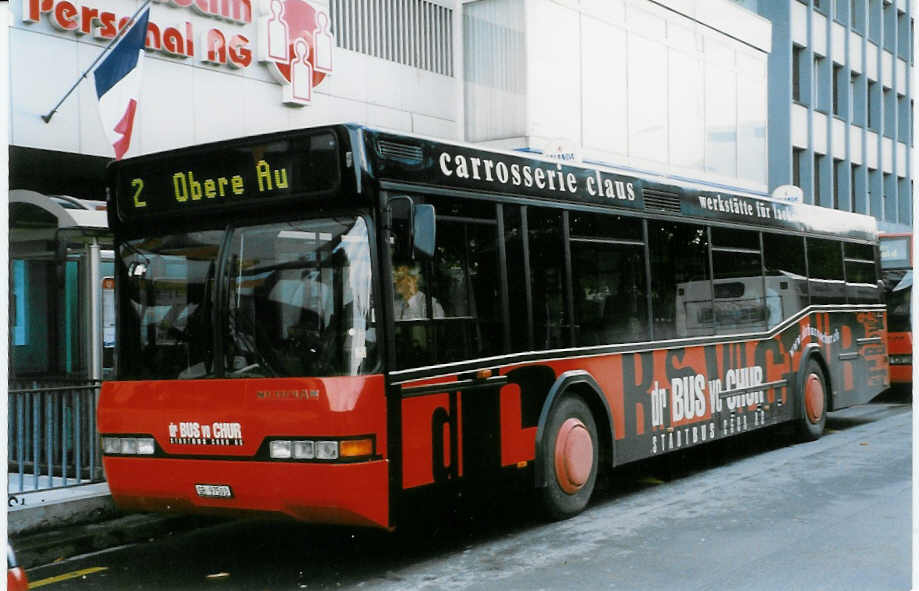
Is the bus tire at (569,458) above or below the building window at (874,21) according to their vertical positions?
below

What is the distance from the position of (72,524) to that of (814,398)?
8508mm

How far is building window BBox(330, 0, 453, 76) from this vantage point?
54.9ft

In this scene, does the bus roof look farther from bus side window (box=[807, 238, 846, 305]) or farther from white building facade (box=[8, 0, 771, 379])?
bus side window (box=[807, 238, 846, 305])

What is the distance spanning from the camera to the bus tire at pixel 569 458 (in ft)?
27.2

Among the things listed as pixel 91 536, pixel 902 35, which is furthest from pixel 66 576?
pixel 902 35

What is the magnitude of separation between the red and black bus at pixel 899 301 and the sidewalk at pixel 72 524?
1362 centimetres

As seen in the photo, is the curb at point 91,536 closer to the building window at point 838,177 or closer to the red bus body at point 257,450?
the red bus body at point 257,450

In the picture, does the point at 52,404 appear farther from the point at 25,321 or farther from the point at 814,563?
the point at 814,563

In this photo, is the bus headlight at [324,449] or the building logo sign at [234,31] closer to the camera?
the bus headlight at [324,449]

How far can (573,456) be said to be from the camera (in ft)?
28.0

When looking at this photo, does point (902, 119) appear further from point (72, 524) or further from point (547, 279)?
point (72, 524)

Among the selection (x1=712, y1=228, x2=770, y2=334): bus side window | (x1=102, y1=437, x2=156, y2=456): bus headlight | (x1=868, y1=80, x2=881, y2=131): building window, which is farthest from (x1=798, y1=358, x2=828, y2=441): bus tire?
(x1=868, y1=80, x2=881, y2=131): building window

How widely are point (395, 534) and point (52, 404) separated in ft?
10.7

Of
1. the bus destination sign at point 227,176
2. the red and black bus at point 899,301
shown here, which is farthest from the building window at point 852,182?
the bus destination sign at point 227,176
